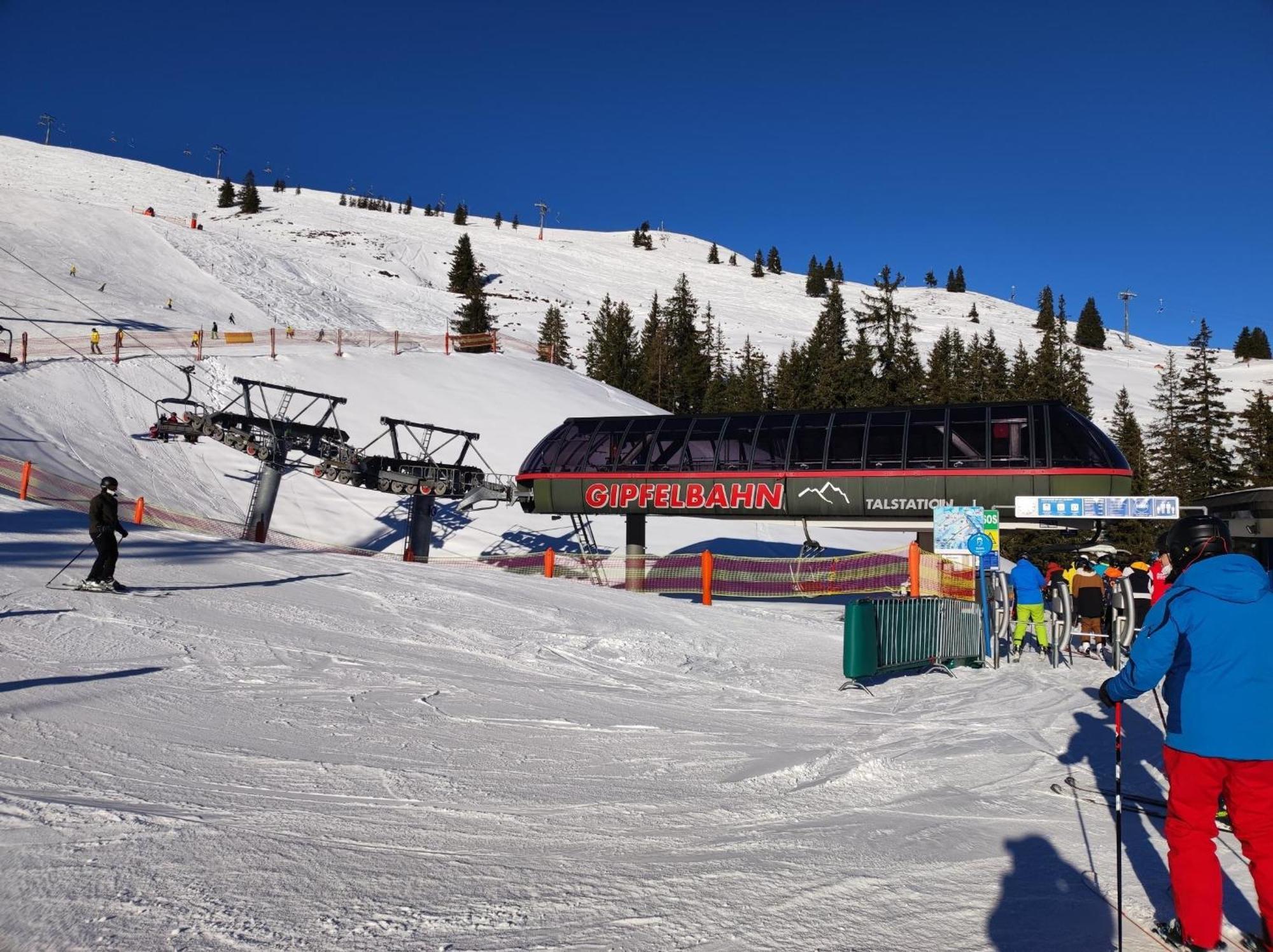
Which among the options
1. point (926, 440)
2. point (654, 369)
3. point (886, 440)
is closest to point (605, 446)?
point (886, 440)

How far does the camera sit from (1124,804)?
5.79 m

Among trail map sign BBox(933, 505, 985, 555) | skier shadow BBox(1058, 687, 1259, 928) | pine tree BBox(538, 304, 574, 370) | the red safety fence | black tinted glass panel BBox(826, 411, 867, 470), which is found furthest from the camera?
pine tree BBox(538, 304, 574, 370)

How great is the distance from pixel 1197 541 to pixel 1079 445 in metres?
17.6

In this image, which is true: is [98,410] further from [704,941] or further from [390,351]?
[704,941]

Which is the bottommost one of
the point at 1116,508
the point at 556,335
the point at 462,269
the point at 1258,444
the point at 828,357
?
the point at 1116,508

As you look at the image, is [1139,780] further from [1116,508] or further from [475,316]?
[475,316]

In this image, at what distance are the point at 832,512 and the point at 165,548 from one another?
564 inches

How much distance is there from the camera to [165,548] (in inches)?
637

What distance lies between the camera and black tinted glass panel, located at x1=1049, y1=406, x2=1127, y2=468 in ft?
64.9

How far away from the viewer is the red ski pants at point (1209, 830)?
3.59 meters

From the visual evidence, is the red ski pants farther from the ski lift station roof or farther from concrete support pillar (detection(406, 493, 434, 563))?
concrete support pillar (detection(406, 493, 434, 563))

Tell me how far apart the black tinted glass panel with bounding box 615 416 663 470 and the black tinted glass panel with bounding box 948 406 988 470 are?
300 inches

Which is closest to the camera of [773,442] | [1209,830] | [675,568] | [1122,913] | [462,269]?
[1209,830]

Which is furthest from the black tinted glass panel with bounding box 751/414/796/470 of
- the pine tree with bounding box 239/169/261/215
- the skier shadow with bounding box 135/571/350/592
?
the pine tree with bounding box 239/169/261/215
